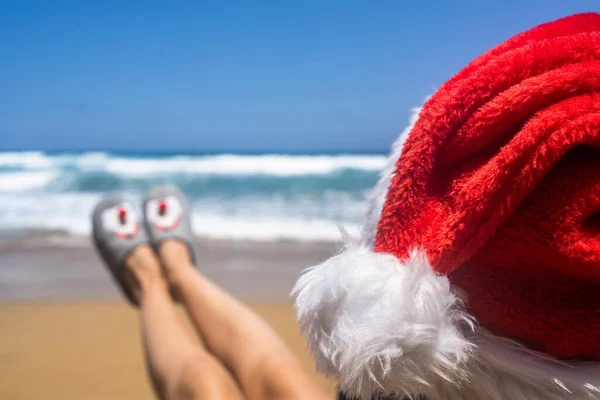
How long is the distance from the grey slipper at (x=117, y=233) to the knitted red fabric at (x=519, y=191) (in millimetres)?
1560

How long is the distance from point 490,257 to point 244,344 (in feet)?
2.33

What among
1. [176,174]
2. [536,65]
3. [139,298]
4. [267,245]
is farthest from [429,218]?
[176,174]

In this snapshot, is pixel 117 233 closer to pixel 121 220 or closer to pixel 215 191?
pixel 121 220

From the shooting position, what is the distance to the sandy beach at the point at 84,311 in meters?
1.42

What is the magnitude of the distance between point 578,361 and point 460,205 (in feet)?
0.46

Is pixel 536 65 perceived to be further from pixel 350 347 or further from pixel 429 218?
pixel 350 347

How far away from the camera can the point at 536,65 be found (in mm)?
366

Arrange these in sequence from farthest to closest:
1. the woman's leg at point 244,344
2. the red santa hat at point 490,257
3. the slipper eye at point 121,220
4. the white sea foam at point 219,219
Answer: the white sea foam at point 219,219, the slipper eye at point 121,220, the woman's leg at point 244,344, the red santa hat at point 490,257

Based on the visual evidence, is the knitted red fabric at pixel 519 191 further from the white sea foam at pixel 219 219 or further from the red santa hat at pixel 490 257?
the white sea foam at pixel 219 219

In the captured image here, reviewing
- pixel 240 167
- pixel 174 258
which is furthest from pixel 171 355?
pixel 240 167

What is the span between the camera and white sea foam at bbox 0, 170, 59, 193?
6.46 m

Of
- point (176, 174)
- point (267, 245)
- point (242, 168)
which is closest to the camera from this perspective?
point (267, 245)

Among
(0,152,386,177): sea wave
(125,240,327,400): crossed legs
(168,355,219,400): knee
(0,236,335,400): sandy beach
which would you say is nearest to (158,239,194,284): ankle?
(125,240,327,400): crossed legs

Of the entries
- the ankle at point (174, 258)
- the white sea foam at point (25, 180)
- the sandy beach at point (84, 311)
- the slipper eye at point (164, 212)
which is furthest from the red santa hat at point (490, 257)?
the white sea foam at point (25, 180)
